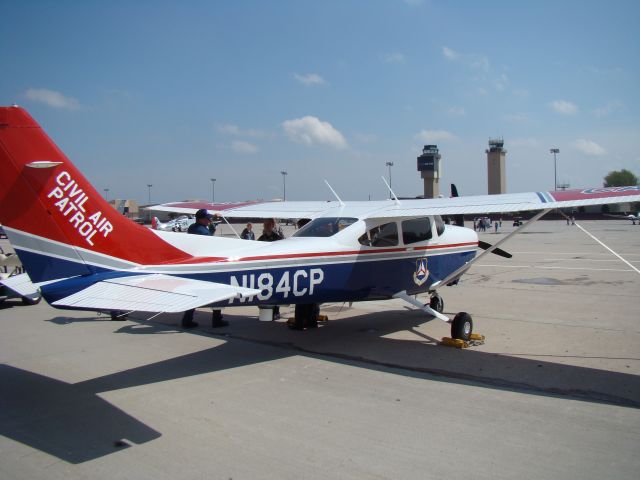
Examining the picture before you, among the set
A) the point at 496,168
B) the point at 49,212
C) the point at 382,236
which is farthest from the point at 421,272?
the point at 496,168

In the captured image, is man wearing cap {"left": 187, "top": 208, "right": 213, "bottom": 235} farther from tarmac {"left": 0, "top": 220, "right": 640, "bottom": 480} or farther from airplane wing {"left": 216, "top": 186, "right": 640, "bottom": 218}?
airplane wing {"left": 216, "top": 186, "right": 640, "bottom": 218}

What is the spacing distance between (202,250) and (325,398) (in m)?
2.31

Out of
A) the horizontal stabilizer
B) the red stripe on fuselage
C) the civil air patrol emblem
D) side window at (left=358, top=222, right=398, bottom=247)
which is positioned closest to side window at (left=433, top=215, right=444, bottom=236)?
the red stripe on fuselage

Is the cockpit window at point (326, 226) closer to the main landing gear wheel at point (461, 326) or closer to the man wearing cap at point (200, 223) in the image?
the main landing gear wheel at point (461, 326)

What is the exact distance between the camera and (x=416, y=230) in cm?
824

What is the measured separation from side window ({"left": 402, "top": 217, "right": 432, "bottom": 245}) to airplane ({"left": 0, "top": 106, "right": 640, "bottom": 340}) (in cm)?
2

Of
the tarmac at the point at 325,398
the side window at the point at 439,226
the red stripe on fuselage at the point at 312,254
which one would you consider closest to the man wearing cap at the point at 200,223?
the tarmac at the point at 325,398

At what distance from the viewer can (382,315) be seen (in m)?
9.80

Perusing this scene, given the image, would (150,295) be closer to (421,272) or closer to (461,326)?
(461,326)

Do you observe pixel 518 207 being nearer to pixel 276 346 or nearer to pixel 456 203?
pixel 456 203

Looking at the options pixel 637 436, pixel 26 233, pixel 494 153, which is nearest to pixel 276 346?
pixel 26 233

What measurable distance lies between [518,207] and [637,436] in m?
3.58

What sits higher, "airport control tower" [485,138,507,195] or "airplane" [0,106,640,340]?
"airport control tower" [485,138,507,195]

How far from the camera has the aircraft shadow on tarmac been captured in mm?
4586
